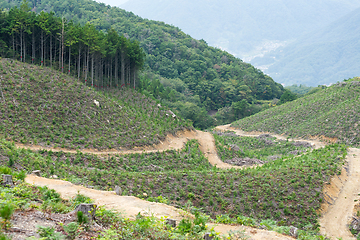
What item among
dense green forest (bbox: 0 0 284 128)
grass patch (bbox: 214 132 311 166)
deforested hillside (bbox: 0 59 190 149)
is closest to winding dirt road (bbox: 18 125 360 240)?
deforested hillside (bbox: 0 59 190 149)

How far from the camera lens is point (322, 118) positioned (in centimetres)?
4856

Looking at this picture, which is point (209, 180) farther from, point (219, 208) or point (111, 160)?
point (111, 160)

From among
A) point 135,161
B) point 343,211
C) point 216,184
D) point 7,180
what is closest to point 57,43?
point 135,161

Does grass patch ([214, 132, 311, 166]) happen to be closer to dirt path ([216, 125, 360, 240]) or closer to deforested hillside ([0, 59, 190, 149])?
deforested hillside ([0, 59, 190, 149])

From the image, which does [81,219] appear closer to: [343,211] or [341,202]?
[343,211]

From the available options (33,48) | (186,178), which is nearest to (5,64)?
(33,48)

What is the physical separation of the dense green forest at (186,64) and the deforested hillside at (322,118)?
24704 millimetres

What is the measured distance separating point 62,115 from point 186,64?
306ft

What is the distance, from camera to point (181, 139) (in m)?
36.6

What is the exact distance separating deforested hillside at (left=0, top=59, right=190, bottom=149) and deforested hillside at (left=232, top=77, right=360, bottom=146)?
2845cm

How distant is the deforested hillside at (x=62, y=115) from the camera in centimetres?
2305

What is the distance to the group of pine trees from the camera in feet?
117

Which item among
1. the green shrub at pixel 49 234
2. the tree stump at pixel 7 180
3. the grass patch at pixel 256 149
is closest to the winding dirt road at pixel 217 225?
the tree stump at pixel 7 180

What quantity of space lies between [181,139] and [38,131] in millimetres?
18785
